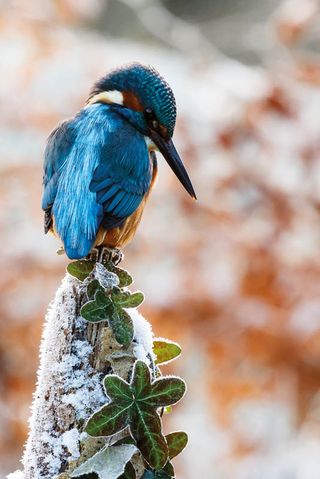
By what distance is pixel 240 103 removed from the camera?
3.58 metres

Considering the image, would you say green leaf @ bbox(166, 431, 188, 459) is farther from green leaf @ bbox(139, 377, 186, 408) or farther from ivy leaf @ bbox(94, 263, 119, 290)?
ivy leaf @ bbox(94, 263, 119, 290)

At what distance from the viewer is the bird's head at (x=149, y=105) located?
5.87ft

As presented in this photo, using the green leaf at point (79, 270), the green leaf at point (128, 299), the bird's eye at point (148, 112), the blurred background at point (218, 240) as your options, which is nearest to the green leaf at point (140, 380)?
the green leaf at point (128, 299)

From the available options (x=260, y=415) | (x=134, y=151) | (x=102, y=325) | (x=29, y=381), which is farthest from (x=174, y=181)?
(x=102, y=325)

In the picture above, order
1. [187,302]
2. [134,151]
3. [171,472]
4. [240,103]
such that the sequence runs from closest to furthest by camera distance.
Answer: [171,472] < [134,151] < [187,302] < [240,103]

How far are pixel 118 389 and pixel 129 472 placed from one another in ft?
0.32

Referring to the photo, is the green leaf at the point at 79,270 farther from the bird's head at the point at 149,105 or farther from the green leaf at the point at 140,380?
the bird's head at the point at 149,105

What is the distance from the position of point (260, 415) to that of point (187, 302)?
1.17 metres

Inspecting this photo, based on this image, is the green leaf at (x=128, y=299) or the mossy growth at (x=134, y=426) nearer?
the mossy growth at (x=134, y=426)

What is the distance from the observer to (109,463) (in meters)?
0.95

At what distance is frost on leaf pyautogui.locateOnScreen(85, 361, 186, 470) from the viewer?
961 millimetres

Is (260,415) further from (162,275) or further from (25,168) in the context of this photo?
(25,168)

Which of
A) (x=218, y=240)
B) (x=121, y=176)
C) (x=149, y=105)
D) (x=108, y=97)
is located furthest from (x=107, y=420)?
(x=218, y=240)

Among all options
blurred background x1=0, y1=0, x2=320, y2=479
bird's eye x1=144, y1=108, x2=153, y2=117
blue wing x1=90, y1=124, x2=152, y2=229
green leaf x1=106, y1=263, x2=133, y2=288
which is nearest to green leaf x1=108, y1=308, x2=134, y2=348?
green leaf x1=106, y1=263, x2=133, y2=288
